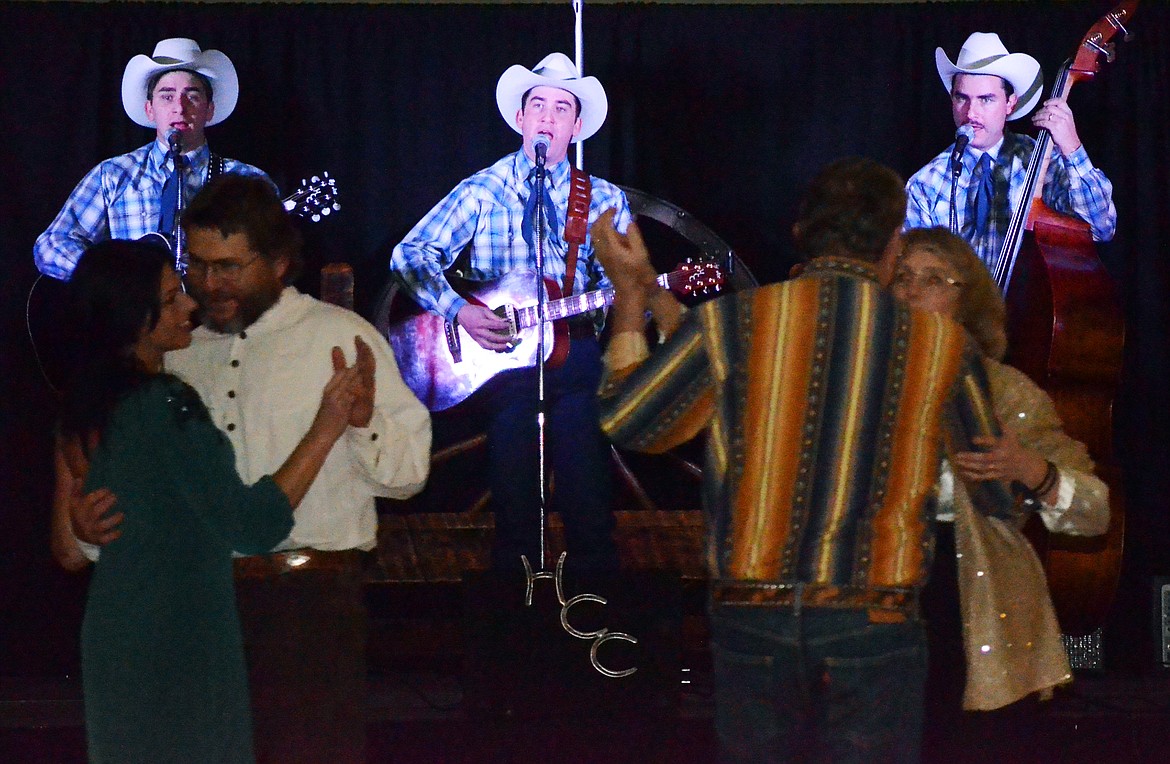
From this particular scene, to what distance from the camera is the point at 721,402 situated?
6.86 feet

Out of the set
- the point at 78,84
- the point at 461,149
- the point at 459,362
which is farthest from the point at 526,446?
the point at 78,84

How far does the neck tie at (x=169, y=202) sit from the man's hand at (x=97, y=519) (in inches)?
130

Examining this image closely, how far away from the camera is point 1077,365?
426 centimetres

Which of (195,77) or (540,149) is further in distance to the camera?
(195,77)

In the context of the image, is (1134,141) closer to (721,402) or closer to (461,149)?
(461,149)

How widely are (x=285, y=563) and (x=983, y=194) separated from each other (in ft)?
12.5

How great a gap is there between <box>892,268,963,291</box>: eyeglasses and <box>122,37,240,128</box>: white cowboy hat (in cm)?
341

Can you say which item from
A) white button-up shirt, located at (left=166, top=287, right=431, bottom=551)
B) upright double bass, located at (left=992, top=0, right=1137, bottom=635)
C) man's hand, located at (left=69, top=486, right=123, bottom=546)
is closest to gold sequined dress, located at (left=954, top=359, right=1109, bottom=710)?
white button-up shirt, located at (left=166, top=287, right=431, bottom=551)

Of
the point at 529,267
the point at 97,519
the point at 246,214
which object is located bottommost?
the point at 97,519

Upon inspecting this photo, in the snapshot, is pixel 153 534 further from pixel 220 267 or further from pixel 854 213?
pixel 854 213

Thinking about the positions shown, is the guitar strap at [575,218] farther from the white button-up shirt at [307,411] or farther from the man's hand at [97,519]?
the man's hand at [97,519]

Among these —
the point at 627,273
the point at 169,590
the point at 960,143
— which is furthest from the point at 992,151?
the point at 169,590

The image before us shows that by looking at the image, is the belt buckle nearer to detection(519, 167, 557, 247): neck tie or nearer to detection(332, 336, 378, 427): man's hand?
detection(332, 336, 378, 427): man's hand

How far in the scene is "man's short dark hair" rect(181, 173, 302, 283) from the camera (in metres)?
2.39
